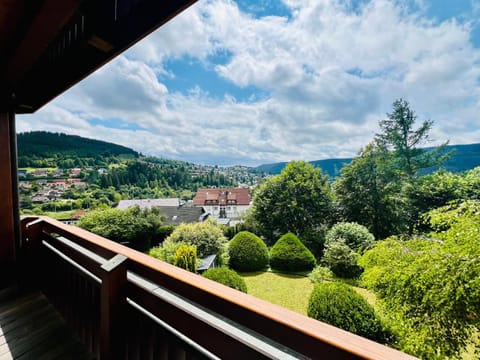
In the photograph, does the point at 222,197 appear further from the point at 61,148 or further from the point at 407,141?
the point at 407,141

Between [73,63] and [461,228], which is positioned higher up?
[73,63]

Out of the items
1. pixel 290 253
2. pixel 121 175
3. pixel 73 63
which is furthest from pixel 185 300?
pixel 121 175

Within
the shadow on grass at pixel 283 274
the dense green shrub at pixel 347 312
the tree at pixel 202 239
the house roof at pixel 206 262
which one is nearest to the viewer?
the dense green shrub at pixel 347 312

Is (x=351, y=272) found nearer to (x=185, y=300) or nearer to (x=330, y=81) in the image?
(x=330, y=81)

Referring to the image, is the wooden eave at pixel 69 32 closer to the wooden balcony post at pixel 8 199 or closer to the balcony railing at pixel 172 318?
the wooden balcony post at pixel 8 199

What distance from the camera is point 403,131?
12203 millimetres

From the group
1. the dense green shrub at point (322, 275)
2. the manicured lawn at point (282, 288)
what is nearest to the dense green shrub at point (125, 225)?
the manicured lawn at point (282, 288)

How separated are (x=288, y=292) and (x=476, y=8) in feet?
30.0

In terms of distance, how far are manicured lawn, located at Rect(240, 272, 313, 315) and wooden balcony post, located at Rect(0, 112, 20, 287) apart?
537cm

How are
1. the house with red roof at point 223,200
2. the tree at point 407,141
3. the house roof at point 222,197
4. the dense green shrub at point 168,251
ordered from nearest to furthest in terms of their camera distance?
the dense green shrub at point 168,251 < the tree at point 407,141 < the house with red roof at point 223,200 < the house roof at point 222,197

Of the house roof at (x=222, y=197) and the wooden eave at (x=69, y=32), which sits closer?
the wooden eave at (x=69, y=32)

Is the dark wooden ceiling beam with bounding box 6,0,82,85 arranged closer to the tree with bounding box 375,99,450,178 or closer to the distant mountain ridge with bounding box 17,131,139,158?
the distant mountain ridge with bounding box 17,131,139,158

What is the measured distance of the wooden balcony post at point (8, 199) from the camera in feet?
7.07

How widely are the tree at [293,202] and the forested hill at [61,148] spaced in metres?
10.1
